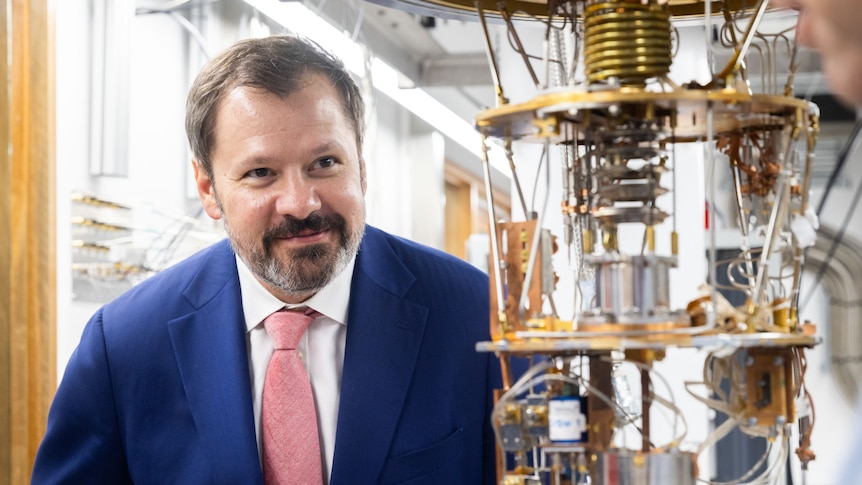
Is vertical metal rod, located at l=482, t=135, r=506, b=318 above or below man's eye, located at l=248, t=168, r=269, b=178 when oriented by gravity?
below

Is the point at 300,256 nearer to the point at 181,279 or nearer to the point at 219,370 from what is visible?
the point at 219,370

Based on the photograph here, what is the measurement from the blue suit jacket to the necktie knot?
5 cm

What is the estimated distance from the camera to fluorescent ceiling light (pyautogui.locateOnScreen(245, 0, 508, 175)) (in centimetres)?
312

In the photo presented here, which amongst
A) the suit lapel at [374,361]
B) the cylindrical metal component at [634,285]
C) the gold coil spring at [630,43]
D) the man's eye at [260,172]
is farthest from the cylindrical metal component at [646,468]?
the man's eye at [260,172]

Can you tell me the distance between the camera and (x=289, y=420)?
148 centimetres

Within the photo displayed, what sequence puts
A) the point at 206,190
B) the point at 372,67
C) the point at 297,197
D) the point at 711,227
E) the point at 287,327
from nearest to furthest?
the point at 711,227
the point at 297,197
the point at 287,327
the point at 206,190
the point at 372,67

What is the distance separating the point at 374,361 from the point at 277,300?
0.17m

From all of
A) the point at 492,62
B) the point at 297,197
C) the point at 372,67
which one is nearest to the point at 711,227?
the point at 492,62

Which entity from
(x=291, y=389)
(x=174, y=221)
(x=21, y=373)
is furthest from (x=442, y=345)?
(x=174, y=221)

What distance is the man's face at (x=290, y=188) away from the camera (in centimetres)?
143

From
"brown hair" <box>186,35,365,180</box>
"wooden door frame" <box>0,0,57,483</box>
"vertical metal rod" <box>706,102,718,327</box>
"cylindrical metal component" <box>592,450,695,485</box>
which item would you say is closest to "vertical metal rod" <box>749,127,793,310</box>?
"vertical metal rod" <box>706,102,718,327</box>

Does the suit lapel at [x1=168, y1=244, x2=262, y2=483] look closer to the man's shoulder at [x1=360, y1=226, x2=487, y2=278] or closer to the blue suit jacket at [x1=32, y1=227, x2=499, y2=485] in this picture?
the blue suit jacket at [x1=32, y1=227, x2=499, y2=485]

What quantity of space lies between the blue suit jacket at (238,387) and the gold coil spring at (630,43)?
0.61 m

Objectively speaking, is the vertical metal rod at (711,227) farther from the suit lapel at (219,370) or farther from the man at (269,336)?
the suit lapel at (219,370)
